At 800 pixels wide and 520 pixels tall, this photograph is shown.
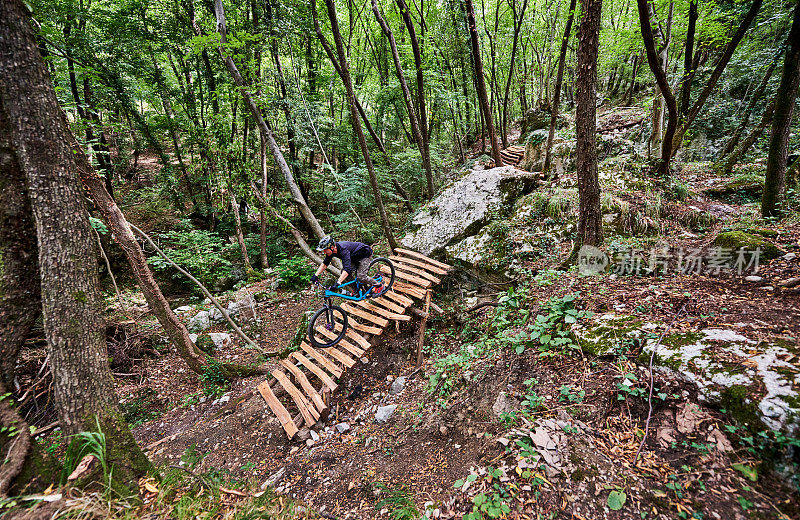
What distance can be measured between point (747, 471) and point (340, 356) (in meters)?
4.84

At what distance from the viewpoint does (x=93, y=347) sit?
9.88 feet

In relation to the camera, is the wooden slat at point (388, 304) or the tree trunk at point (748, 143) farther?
the tree trunk at point (748, 143)

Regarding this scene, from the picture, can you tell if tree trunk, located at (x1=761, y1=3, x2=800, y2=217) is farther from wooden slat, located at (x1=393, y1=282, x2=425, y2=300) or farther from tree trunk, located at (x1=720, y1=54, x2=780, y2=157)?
tree trunk, located at (x1=720, y1=54, x2=780, y2=157)

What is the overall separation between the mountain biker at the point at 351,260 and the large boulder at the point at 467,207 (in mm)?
2783

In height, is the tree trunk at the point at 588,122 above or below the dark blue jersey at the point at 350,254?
above

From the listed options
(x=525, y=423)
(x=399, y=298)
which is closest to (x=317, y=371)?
(x=399, y=298)

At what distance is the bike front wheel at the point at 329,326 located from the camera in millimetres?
5402

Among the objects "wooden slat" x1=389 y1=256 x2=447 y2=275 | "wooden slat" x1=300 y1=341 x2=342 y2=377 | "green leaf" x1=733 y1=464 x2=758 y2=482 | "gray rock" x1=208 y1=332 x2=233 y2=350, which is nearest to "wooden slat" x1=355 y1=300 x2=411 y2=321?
"wooden slat" x1=300 y1=341 x2=342 y2=377

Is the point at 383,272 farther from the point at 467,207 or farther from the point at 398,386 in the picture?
the point at 467,207

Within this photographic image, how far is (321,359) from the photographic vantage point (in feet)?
17.4

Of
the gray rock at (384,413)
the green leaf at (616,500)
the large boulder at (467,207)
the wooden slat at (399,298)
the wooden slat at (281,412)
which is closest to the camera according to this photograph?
the green leaf at (616,500)

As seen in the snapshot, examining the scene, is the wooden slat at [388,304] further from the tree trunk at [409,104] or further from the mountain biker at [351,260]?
the tree trunk at [409,104]

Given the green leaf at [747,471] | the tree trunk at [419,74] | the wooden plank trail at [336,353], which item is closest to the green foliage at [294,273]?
the wooden plank trail at [336,353]

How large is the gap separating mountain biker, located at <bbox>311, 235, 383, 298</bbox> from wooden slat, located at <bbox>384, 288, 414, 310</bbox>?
1.61 ft
